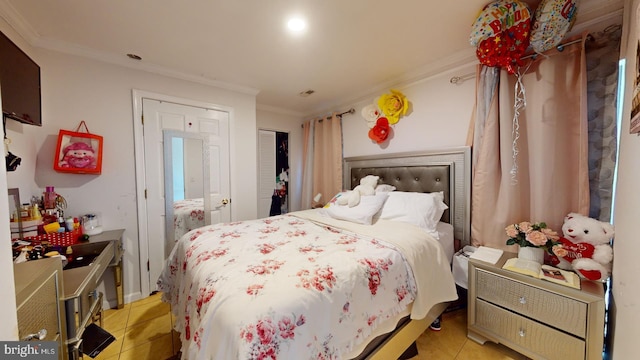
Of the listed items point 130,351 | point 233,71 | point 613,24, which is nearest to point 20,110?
point 233,71

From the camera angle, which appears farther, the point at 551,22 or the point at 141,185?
the point at 141,185

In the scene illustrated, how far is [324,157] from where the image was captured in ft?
11.4

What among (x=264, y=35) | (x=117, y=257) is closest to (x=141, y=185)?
(x=117, y=257)

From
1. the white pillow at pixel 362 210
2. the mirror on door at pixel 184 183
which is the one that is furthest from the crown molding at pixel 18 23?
the white pillow at pixel 362 210

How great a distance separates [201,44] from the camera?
1.90 meters

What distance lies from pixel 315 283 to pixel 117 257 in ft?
6.43

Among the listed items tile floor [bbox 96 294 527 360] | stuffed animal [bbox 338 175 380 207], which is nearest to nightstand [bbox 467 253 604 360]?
tile floor [bbox 96 294 527 360]

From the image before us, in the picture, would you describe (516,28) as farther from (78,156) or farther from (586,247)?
(78,156)

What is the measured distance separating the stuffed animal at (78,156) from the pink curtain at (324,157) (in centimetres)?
251

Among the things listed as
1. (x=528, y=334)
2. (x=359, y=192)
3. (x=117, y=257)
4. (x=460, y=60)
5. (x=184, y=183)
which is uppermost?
(x=460, y=60)

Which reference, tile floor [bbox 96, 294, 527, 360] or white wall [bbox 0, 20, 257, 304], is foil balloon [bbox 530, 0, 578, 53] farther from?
white wall [bbox 0, 20, 257, 304]

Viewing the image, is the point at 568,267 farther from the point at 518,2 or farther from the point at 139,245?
the point at 139,245

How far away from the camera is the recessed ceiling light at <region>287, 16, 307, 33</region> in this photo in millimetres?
1598

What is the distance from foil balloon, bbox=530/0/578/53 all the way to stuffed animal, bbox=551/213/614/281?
1.12 m
